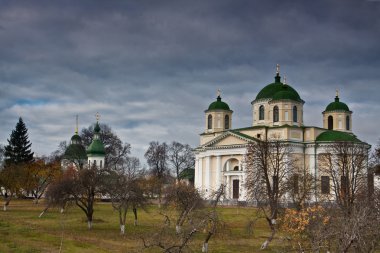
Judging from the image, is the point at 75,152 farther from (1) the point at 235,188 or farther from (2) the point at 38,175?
(1) the point at 235,188

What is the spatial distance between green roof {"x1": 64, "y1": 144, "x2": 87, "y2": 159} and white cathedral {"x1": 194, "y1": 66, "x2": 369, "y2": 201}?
1993 centimetres

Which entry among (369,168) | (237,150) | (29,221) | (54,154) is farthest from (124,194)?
(54,154)

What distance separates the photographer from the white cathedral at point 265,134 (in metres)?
61.8

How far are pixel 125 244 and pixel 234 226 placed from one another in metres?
11.5

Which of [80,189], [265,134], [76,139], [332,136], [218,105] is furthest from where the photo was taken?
[76,139]

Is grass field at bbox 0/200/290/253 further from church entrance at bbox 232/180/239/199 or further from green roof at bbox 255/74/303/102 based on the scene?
green roof at bbox 255/74/303/102

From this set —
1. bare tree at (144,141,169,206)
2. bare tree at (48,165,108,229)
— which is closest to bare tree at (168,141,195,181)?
bare tree at (144,141,169,206)

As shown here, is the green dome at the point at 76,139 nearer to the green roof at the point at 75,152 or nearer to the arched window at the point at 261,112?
the green roof at the point at 75,152

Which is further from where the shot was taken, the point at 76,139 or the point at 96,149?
the point at 76,139

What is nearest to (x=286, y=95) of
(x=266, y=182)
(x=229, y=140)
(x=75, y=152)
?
(x=229, y=140)

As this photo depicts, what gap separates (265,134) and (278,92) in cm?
540

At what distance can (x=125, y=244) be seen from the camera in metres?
27.5

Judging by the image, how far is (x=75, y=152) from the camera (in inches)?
3167

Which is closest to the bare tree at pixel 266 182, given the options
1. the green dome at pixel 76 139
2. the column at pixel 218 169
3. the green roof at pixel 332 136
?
the green roof at pixel 332 136
